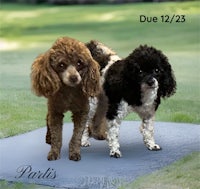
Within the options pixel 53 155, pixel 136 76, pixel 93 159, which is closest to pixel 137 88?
pixel 136 76

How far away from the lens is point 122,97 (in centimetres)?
296

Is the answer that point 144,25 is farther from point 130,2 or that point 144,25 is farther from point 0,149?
point 0,149

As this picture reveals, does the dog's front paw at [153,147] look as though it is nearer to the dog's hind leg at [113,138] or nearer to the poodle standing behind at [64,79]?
the dog's hind leg at [113,138]

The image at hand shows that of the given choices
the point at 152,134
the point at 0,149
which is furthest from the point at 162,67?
the point at 0,149

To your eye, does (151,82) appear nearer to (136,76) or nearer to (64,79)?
(136,76)

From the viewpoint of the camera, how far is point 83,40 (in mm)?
3309

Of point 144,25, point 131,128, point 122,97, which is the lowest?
point 131,128

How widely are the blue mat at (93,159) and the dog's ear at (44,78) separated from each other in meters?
0.30

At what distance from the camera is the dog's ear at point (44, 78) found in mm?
2652

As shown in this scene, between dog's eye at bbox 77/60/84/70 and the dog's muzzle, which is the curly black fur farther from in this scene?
dog's eye at bbox 77/60/84/70

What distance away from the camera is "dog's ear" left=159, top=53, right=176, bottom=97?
290 centimetres

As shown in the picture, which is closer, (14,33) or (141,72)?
(141,72)

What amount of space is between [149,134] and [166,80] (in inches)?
10.7

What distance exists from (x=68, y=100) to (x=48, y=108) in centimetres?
11
